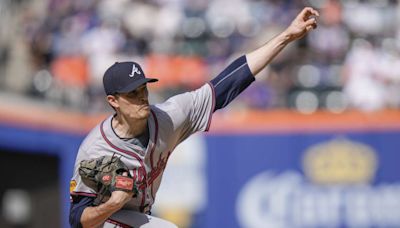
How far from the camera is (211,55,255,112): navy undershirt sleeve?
5.43 meters

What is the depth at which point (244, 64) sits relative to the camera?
17.9 feet

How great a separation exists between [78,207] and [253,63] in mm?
1383

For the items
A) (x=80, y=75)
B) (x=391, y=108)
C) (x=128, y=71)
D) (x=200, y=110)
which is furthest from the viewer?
(x=80, y=75)

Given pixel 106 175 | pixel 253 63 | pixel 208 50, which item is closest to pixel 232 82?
pixel 253 63

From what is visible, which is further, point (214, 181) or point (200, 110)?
point (214, 181)

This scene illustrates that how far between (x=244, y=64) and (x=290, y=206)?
6.35 metres

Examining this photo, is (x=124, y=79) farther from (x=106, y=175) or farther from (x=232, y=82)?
(x=232, y=82)

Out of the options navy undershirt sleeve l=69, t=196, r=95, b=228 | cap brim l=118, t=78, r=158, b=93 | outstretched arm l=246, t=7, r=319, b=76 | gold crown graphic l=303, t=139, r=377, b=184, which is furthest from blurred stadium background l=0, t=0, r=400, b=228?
cap brim l=118, t=78, r=158, b=93

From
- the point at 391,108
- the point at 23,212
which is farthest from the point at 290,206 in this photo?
the point at 23,212

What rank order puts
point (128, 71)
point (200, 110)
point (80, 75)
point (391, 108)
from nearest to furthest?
point (128, 71) → point (200, 110) → point (391, 108) → point (80, 75)

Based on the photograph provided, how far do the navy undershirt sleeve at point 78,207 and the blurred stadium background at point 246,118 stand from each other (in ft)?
21.2

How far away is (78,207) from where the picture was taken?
501 cm

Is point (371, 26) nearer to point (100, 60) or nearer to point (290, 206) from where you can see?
point (290, 206)

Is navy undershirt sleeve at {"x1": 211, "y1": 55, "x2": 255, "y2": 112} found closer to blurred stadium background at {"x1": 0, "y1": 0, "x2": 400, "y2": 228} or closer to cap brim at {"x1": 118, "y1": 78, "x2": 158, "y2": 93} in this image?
cap brim at {"x1": 118, "y1": 78, "x2": 158, "y2": 93}
